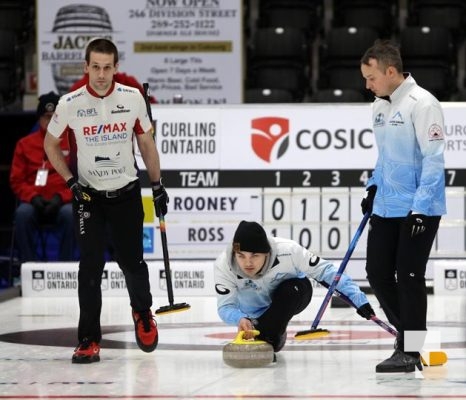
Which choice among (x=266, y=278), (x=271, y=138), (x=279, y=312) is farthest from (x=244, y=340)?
(x=271, y=138)

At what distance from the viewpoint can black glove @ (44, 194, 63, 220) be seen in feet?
32.8

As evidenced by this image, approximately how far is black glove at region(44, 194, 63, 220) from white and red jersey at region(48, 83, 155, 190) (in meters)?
3.83

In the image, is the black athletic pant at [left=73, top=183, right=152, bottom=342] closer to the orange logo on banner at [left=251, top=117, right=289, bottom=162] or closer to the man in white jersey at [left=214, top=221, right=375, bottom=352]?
the man in white jersey at [left=214, top=221, right=375, bottom=352]

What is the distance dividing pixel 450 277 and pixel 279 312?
4.05 meters

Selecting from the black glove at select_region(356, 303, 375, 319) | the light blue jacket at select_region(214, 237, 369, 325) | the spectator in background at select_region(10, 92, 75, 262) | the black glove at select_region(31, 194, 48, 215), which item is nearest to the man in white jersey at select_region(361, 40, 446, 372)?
the black glove at select_region(356, 303, 375, 319)

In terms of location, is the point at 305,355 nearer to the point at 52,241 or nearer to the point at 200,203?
the point at 200,203

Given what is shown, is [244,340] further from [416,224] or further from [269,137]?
[269,137]

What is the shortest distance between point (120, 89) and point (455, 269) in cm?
434

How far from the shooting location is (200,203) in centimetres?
1005

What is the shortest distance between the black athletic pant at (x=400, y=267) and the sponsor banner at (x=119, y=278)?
13.3ft

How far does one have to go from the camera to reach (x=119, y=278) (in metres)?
9.89

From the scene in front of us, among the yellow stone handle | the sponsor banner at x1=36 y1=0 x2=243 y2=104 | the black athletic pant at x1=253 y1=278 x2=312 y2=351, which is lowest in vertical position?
the yellow stone handle

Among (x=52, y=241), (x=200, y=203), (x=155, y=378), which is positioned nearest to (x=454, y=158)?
(x=200, y=203)

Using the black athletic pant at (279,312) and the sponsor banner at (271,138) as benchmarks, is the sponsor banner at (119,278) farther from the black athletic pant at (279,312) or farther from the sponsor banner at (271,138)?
the black athletic pant at (279,312)
